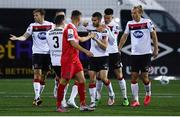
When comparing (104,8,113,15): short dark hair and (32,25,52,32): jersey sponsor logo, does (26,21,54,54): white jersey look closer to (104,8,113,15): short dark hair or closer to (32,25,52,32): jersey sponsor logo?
(32,25,52,32): jersey sponsor logo

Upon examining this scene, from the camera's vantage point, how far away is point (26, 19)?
32000mm

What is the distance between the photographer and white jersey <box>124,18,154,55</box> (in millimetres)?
19391

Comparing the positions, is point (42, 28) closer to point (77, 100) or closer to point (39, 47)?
point (39, 47)

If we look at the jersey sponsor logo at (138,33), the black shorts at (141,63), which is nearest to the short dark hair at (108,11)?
the jersey sponsor logo at (138,33)

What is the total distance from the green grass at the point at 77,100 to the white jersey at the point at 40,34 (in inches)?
49.8

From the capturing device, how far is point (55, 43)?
18.2m

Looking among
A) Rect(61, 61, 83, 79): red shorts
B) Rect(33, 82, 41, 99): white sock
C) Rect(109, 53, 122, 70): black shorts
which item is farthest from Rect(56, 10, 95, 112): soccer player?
Rect(109, 53, 122, 70): black shorts

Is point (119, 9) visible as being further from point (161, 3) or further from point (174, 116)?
point (174, 116)

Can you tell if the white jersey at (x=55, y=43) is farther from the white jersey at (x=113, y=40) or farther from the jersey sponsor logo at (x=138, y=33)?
the jersey sponsor logo at (x=138, y=33)

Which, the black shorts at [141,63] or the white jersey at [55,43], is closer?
the white jersey at [55,43]

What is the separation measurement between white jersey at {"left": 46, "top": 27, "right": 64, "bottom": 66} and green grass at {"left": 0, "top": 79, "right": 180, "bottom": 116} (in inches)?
41.8

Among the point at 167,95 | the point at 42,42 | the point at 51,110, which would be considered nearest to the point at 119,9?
the point at 167,95

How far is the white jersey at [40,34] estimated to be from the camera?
774 inches

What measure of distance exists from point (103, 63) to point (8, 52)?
977 cm
